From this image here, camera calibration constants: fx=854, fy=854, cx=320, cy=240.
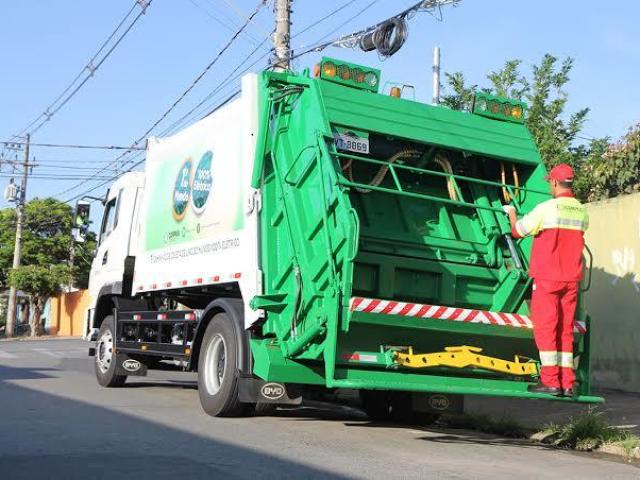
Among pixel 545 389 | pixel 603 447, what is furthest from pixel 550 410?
pixel 545 389

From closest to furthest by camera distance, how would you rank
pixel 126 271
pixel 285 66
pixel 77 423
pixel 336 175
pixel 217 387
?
pixel 336 175, pixel 77 423, pixel 217 387, pixel 126 271, pixel 285 66

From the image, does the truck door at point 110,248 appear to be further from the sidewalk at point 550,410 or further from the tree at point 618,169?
the tree at point 618,169

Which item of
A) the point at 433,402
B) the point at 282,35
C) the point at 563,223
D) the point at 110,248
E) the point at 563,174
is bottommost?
the point at 433,402

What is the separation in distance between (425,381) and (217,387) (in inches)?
92.2

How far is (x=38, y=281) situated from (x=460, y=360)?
116 ft

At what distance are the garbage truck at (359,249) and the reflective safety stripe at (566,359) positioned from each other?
0.89 ft

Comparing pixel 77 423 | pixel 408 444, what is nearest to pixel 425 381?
pixel 408 444

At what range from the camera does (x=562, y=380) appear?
273 inches

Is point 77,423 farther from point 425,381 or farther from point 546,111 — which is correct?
point 546,111

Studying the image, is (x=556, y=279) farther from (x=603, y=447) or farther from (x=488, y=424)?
(x=488, y=424)

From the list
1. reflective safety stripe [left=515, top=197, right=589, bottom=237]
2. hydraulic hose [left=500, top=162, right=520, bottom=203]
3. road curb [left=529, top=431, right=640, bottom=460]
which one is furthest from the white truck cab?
reflective safety stripe [left=515, top=197, right=589, bottom=237]

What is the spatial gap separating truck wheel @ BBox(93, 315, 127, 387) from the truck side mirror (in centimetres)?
162

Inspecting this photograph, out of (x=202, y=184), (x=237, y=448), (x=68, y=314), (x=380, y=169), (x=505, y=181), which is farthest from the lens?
(x=68, y=314)

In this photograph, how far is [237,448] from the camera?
6.48 meters
